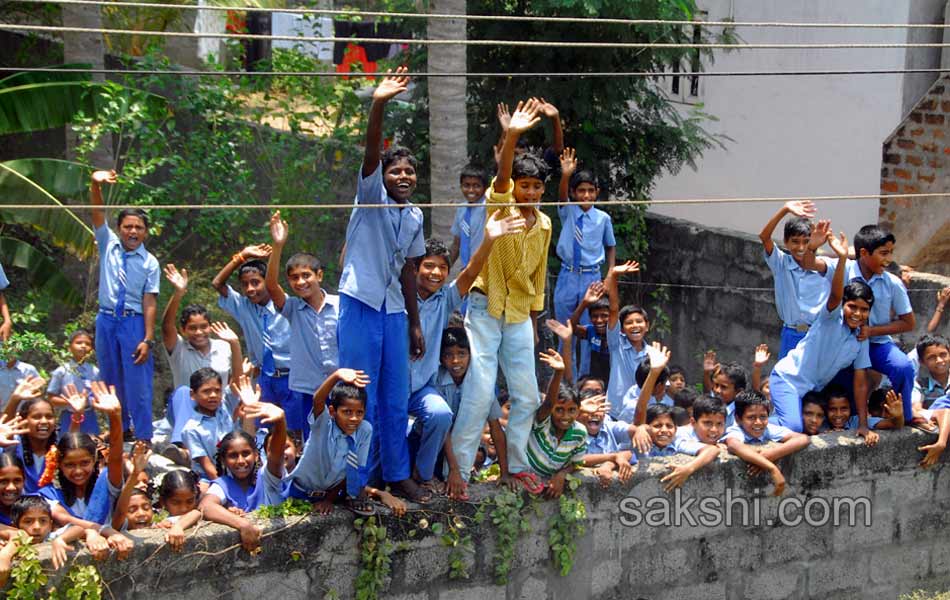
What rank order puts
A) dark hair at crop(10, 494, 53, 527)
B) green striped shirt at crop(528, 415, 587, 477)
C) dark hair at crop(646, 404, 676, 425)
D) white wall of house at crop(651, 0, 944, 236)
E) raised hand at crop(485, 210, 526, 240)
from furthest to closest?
white wall of house at crop(651, 0, 944, 236) → dark hair at crop(646, 404, 676, 425) → green striped shirt at crop(528, 415, 587, 477) → raised hand at crop(485, 210, 526, 240) → dark hair at crop(10, 494, 53, 527)

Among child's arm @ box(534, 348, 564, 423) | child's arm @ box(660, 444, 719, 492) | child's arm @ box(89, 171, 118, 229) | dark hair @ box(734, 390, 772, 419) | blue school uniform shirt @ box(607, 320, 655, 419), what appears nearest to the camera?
child's arm @ box(534, 348, 564, 423)

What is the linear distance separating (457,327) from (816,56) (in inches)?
305

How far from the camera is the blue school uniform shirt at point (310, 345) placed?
681cm

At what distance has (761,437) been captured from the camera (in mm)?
7074

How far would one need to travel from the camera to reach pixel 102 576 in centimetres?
569

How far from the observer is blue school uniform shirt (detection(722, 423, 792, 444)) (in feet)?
23.1

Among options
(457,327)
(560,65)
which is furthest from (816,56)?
(457,327)

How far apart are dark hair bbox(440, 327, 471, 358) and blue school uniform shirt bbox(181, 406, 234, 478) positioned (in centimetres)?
130

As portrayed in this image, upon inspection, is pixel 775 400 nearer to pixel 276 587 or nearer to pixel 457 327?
pixel 457 327

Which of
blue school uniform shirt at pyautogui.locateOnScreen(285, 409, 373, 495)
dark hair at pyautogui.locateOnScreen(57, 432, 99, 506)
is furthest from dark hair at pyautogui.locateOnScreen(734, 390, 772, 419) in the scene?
dark hair at pyautogui.locateOnScreen(57, 432, 99, 506)

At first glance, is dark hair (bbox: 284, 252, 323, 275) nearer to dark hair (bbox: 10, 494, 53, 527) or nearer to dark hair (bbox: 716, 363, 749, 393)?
dark hair (bbox: 10, 494, 53, 527)

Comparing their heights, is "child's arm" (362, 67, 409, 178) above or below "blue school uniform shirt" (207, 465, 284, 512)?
above

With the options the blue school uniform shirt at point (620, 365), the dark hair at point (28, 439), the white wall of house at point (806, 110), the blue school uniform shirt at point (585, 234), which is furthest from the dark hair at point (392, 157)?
the white wall of house at point (806, 110)

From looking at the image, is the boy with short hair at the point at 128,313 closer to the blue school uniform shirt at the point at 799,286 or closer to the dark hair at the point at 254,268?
the dark hair at the point at 254,268
